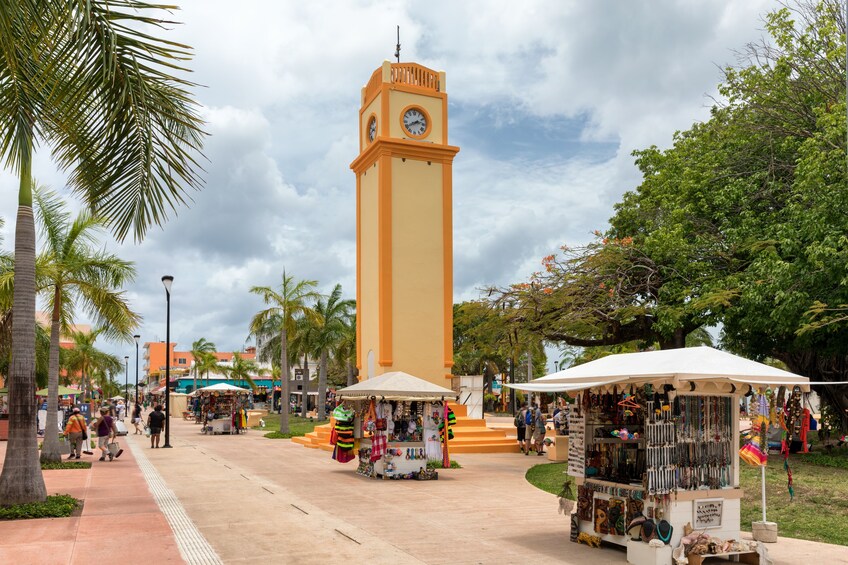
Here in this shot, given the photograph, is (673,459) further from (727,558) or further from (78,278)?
(78,278)

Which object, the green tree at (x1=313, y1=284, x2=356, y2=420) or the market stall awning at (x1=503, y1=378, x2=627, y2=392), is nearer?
the market stall awning at (x1=503, y1=378, x2=627, y2=392)

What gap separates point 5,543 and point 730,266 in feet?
61.6

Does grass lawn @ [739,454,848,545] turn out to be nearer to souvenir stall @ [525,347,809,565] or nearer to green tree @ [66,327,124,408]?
souvenir stall @ [525,347,809,565]

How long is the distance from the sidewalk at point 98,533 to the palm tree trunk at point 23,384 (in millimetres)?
763

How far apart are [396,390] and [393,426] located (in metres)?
1.10

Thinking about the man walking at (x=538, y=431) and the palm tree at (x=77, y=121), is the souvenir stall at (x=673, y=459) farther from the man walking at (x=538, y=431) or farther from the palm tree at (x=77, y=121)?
the man walking at (x=538, y=431)

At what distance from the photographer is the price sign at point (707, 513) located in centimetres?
918

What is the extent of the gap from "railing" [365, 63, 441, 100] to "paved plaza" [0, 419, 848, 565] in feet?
48.8

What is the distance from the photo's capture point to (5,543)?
1004 centimetres

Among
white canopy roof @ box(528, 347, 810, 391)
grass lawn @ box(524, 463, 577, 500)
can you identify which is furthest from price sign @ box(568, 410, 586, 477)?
grass lawn @ box(524, 463, 577, 500)

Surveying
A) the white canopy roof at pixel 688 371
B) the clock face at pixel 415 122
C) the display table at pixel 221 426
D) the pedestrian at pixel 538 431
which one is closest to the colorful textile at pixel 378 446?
the pedestrian at pixel 538 431

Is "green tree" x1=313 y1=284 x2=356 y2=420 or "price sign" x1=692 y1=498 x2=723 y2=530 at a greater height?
"green tree" x1=313 y1=284 x2=356 y2=420

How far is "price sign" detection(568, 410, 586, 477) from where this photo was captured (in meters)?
10.4

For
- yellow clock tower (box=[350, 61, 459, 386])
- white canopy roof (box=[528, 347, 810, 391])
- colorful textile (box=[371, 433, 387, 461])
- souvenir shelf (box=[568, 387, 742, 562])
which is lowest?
colorful textile (box=[371, 433, 387, 461])
